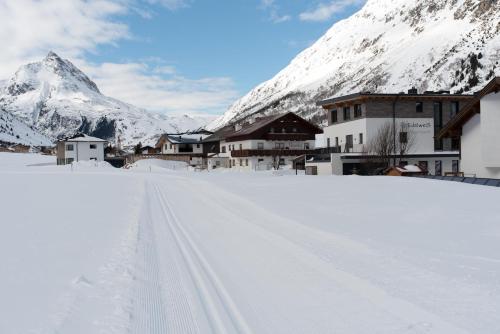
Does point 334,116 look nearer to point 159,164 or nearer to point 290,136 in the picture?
point 290,136

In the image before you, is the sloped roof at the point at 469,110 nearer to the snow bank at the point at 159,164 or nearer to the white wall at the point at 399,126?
the white wall at the point at 399,126

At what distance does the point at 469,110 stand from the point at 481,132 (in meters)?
2.08

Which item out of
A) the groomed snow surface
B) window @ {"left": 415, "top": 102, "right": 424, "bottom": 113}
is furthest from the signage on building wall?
the groomed snow surface

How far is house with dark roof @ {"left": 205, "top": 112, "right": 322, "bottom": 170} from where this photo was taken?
69.7 m

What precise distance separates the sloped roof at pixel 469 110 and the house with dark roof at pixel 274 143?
37586 millimetres

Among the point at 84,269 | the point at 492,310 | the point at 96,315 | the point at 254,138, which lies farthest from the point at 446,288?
the point at 254,138

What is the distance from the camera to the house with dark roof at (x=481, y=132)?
26875mm

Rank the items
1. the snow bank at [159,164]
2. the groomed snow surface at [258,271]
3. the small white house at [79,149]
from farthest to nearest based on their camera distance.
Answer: the small white house at [79,149], the snow bank at [159,164], the groomed snow surface at [258,271]

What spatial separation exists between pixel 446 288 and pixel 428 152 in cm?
4507

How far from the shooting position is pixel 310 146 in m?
73.7

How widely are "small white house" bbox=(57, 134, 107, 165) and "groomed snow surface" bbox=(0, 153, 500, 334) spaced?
291ft

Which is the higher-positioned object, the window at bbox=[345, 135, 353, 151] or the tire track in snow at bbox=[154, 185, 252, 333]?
the window at bbox=[345, 135, 353, 151]

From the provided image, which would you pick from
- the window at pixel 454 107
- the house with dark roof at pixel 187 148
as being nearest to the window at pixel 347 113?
the window at pixel 454 107

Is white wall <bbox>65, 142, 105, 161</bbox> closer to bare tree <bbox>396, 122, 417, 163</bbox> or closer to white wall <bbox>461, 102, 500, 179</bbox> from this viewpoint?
bare tree <bbox>396, 122, 417, 163</bbox>
